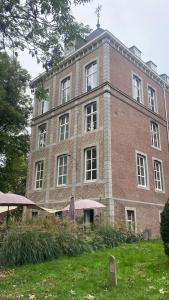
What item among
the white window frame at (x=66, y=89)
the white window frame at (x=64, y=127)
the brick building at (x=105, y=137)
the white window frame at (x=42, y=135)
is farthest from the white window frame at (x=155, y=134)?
the white window frame at (x=42, y=135)

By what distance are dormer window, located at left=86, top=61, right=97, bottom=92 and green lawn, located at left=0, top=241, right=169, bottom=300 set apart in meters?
13.5

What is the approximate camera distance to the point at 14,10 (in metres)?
7.87

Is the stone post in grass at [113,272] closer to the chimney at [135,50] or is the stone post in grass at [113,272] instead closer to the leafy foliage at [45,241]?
the leafy foliage at [45,241]

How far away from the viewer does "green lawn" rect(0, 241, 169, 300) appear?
20.4 feet

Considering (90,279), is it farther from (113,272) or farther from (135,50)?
(135,50)

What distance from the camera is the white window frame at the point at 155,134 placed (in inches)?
915

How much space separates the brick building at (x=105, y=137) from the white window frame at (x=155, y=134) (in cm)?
8

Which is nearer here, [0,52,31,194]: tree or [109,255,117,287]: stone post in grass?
[109,255,117,287]: stone post in grass

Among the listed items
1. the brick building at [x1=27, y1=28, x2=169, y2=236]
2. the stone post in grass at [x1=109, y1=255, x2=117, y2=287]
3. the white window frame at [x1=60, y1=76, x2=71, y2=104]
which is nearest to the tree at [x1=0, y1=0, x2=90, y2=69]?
the stone post in grass at [x1=109, y1=255, x2=117, y2=287]

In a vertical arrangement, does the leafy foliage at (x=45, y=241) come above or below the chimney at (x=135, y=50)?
below

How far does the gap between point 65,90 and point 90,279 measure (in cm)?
1849

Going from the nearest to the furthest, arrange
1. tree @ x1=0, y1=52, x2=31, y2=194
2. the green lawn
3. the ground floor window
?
the green lawn, the ground floor window, tree @ x1=0, y1=52, x2=31, y2=194

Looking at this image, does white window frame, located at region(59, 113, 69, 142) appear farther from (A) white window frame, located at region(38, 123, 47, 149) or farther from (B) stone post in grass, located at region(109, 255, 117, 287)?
(B) stone post in grass, located at region(109, 255, 117, 287)

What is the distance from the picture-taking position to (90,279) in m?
7.52
